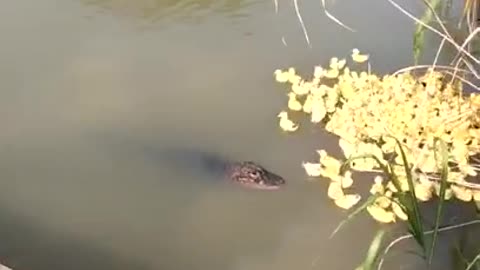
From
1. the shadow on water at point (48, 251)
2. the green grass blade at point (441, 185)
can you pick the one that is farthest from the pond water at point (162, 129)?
the green grass blade at point (441, 185)

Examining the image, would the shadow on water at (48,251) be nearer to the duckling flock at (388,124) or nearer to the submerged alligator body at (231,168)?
the submerged alligator body at (231,168)

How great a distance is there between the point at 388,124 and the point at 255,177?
21.5 inches

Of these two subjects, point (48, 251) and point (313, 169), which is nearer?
point (48, 251)

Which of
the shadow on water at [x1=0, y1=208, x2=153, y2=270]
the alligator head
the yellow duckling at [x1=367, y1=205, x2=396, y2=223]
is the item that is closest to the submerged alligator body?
the alligator head

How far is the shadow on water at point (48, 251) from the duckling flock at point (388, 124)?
75cm

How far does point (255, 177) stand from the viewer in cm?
255

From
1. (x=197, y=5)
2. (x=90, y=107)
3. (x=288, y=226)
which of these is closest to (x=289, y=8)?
(x=197, y=5)

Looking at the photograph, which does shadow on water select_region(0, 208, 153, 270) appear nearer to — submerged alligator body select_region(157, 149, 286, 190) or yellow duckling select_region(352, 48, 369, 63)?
submerged alligator body select_region(157, 149, 286, 190)

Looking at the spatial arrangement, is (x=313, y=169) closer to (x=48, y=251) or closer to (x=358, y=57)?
(x=358, y=57)

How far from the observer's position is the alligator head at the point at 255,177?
2553 mm

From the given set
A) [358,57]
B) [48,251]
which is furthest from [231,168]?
[358,57]

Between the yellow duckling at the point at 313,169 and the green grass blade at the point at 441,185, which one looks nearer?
the green grass blade at the point at 441,185

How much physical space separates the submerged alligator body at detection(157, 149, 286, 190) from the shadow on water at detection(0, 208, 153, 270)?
0.47 m

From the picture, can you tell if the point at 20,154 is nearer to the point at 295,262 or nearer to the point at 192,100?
the point at 192,100
